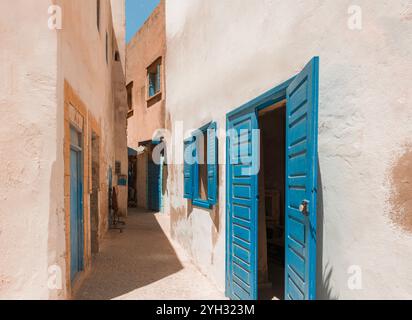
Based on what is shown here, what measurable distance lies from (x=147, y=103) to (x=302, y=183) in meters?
Result: 12.0

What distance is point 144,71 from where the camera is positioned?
1423 centimetres

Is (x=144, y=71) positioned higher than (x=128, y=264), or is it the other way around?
(x=144, y=71)

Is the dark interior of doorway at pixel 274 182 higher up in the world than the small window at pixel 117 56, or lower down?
lower down

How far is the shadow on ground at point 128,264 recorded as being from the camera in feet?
15.6

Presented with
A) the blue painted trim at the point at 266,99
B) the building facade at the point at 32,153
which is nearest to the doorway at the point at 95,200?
the building facade at the point at 32,153

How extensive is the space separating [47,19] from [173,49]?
4.77 metres

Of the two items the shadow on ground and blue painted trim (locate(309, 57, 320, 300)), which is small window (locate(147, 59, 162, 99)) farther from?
blue painted trim (locate(309, 57, 320, 300))

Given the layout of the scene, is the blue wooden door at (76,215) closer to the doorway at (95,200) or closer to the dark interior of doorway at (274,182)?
the doorway at (95,200)

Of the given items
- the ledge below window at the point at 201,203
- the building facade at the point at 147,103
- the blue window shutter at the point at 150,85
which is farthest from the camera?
the blue window shutter at the point at 150,85

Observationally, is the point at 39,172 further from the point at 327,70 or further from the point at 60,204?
the point at 327,70

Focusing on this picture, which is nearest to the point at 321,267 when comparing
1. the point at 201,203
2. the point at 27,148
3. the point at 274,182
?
the point at 27,148

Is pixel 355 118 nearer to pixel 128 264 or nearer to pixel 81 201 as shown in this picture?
pixel 81 201

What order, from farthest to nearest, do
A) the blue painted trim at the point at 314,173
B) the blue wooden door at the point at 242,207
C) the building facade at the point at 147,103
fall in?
the building facade at the point at 147,103 → the blue wooden door at the point at 242,207 → the blue painted trim at the point at 314,173

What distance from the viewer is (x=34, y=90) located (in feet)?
10.0
